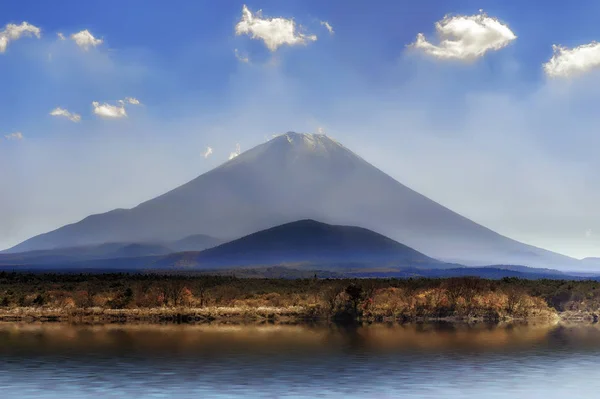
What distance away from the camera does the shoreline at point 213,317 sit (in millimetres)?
60031

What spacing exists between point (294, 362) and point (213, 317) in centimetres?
2485

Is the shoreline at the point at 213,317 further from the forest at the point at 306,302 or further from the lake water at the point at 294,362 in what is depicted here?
the lake water at the point at 294,362

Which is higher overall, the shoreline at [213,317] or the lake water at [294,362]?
the shoreline at [213,317]

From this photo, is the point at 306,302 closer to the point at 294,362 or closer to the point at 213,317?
the point at 213,317

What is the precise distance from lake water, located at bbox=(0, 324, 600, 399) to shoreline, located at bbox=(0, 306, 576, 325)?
5749 millimetres

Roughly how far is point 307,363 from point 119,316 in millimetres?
27610

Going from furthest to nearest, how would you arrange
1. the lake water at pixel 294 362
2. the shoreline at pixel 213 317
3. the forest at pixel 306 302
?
1. the forest at pixel 306 302
2. the shoreline at pixel 213 317
3. the lake water at pixel 294 362

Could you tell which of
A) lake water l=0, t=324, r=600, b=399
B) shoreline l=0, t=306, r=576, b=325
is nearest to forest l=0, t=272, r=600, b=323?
shoreline l=0, t=306, r=576, b=325

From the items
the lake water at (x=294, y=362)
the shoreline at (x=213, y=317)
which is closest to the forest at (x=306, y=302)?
the shoreline at (x=213, y=317)

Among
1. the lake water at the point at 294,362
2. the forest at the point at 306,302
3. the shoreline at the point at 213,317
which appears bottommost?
the lake water at the point at 294,362

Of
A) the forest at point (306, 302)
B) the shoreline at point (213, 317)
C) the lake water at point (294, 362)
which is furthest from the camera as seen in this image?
the forest at point (306, 302)

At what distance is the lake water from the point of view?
100 ft

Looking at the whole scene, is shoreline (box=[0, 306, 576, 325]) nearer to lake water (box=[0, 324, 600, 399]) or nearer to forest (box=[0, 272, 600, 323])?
forest (box=[0, 272, 600, 323])

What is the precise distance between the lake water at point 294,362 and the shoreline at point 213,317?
18.9 feet
